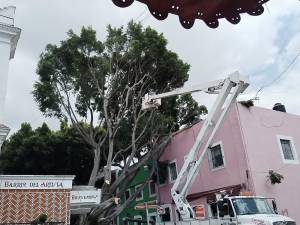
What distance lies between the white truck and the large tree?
4.29m

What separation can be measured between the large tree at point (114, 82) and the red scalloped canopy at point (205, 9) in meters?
19.1

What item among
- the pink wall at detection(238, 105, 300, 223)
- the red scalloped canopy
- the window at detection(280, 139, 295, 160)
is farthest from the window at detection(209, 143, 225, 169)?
the red scalloped canopy

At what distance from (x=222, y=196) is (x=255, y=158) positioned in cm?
672

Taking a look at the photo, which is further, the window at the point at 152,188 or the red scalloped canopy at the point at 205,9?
the window at the point at 152,188

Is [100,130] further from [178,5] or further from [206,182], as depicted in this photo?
[178,5]

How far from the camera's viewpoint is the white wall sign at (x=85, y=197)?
55.1ft

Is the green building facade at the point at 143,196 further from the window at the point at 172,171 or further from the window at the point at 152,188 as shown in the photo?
the window at the point at 172,171

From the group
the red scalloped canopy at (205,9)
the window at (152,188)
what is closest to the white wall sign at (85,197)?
the window at (152,188)

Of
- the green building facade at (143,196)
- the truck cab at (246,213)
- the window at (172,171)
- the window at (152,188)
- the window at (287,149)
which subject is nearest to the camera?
the truck cab at (246,213)

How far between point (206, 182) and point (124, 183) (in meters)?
A: 4.96

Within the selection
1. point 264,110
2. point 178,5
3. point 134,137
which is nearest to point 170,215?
point 134,137

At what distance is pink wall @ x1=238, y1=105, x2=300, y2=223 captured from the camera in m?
19.5

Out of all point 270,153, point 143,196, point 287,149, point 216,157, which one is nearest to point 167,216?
point 143,196

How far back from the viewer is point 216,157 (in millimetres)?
22031
